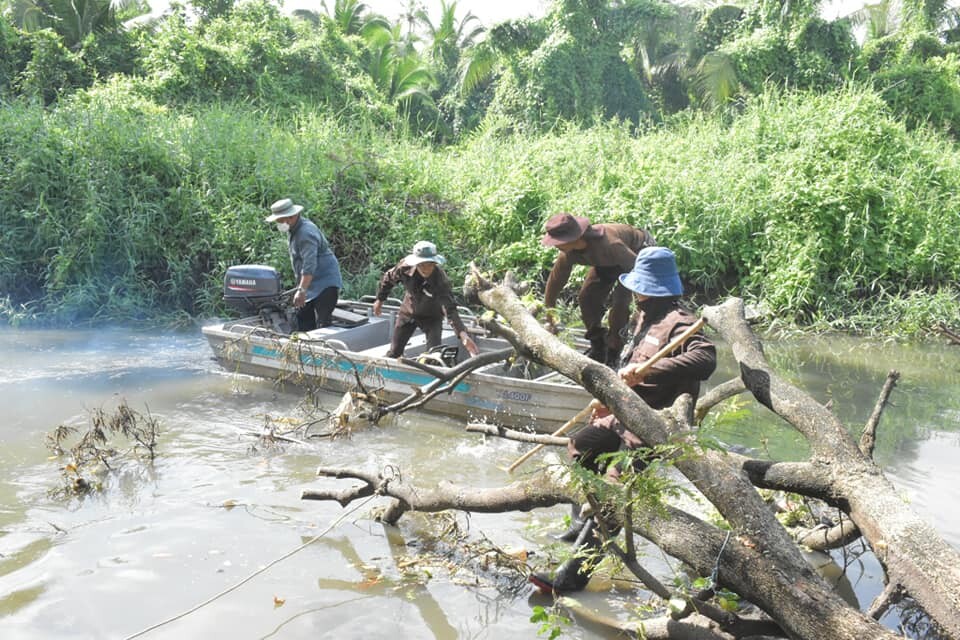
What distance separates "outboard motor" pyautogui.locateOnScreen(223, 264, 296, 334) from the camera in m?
8.94

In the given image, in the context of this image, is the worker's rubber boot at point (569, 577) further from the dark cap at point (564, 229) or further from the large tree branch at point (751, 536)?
the dark cap at point (564, 229)

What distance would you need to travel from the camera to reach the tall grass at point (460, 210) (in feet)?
39.2

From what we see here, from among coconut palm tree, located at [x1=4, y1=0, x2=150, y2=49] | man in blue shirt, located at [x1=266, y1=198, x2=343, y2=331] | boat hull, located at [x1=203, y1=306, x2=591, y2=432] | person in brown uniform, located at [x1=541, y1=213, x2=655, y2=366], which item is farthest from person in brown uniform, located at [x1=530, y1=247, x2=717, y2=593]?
coconut palm tree, located at [x1=4, y1=0, x2=150, y2=49]

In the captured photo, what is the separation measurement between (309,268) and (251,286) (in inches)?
26.4

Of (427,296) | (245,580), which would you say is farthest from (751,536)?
(427,296)

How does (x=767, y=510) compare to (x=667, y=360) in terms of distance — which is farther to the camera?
(x=667, y=360)

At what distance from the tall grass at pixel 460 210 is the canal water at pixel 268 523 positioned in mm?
3059

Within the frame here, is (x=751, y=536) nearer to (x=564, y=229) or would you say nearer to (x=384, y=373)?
(x=564, y=229)

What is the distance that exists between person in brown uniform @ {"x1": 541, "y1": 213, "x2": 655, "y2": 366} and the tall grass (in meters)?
5.10

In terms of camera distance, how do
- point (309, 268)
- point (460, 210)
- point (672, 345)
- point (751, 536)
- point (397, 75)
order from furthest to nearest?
1. point (397, 75)
2. point (460, 210)
3. point (309, 268)
4. point (672, 345)
5. point (751, 536)

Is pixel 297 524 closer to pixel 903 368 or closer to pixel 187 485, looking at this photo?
pixel 187 485

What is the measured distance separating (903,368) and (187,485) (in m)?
7.95

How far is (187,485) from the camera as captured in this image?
6121 millimetres

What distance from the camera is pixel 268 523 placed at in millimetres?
5430
